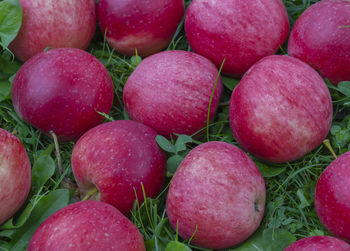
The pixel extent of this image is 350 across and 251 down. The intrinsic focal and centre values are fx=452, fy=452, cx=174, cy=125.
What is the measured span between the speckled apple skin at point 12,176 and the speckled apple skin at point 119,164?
0.20 m

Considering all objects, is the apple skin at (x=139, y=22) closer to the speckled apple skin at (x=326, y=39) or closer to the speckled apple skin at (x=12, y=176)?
the speckled apple skin at (x=326, y=39)

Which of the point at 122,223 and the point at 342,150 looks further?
the point at 342,150

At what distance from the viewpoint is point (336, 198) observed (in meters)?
1.58

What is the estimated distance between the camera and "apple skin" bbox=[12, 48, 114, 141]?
1.89 metres

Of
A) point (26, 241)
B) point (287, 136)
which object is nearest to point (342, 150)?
point (287, 136)

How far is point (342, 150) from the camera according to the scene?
185 cm

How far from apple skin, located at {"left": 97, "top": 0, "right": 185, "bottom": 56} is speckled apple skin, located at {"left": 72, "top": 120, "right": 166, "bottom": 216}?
574mm

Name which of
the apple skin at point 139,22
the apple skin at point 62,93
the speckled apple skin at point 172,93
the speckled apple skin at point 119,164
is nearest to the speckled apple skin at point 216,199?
the speckled apple skin at point 119,164

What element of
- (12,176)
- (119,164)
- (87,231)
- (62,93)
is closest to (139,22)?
(62,93)

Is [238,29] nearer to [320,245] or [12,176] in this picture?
[320,245]

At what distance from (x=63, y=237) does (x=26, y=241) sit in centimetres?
36

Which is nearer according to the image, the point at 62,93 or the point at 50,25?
the point at 62,93

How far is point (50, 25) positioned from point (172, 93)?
0.71 meters

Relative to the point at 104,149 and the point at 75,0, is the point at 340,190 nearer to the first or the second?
the point at 104,149
